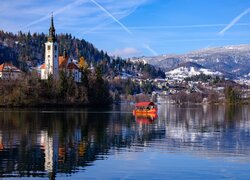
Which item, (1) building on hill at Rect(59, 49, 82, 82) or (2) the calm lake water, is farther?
(1) building on hill at Rect(59, 49, 82, 82)

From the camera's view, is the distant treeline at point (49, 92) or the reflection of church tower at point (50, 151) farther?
the distant treeline at point (49, 92)

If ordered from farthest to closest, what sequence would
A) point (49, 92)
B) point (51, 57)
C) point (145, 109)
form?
point (51, 57) < point (49, 92) < point (145, 109)

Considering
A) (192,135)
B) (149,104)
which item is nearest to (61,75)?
(149,104)

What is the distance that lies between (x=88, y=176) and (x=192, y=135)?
29.2 metres

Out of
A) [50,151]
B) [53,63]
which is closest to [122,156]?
[50,151]

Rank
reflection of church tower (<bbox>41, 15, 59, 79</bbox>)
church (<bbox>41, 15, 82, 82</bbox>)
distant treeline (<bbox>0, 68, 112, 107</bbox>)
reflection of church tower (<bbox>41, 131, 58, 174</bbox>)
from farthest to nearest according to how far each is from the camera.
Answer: reflection of church tower (<bbox>41, 15, 59, 79</bbox>) → church (<bbox>41, 15, 82, 82</bbox>) → distant treeline (<bbox>0, 68, 112, 107</bbox>) → reflection of church tower (<bbox>41, 131, 58, 174</bbox>)

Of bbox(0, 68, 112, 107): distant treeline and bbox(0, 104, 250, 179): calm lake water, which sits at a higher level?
bbox(0, 68, 112, 107): distant treeline

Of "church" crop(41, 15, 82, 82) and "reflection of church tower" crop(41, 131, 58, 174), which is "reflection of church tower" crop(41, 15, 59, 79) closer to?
"church" crop(41, 15, 82, 82)

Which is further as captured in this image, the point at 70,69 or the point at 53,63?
the point at 53,63

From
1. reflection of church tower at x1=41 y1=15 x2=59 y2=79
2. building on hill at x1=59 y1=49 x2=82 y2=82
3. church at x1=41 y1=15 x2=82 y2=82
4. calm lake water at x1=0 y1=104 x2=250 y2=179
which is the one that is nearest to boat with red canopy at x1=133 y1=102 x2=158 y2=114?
building on hill at x1=59 y1=49 x2=82 y2=82

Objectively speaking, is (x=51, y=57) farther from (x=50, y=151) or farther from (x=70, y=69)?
(x=50, y=151)

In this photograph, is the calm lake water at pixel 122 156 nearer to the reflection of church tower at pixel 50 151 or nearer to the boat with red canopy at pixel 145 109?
the reflection of church tower at pixel 50 151

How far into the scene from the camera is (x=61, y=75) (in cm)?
16000

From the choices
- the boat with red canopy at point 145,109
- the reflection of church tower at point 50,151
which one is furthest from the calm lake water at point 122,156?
the boat with red canopy at point 145,109
